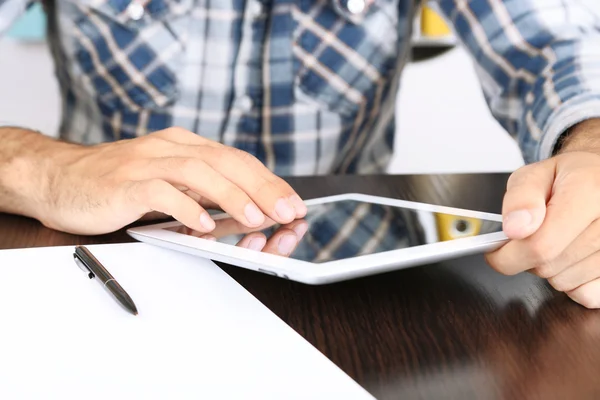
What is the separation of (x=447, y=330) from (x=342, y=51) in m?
0.59

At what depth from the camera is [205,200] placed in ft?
1.67

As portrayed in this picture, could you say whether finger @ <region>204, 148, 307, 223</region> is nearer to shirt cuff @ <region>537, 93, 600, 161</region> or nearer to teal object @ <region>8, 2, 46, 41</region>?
shirt cuff @ <region>537, 93, 600, 161</region>

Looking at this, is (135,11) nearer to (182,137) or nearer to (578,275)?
(182,137)

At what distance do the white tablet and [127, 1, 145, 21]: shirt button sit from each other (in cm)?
44


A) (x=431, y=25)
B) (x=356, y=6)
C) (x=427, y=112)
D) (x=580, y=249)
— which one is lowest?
(x=427, y=112)

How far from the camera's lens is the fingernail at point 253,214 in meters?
0.44

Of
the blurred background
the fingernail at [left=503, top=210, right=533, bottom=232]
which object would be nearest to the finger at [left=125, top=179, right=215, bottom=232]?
the fingernail at [left=503, top=210, right=533, bottom=232]

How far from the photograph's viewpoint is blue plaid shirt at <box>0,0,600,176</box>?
809mm

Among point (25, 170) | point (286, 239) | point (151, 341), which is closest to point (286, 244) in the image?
point (286, 239)

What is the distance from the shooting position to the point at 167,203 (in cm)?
45

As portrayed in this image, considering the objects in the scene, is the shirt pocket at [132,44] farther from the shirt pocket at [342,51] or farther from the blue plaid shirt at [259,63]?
the shirt pocket at [342,51]

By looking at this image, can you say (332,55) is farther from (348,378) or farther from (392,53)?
(348,378)

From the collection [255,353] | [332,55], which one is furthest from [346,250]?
[332,55]

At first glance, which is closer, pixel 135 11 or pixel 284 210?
pixel 284 210
